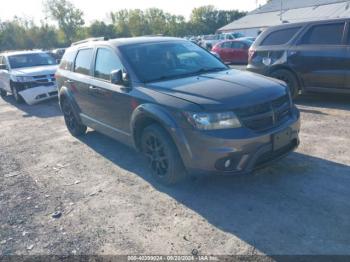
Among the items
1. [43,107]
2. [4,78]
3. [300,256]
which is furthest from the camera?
[4,78]

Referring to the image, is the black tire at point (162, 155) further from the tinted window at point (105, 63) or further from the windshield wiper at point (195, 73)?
the tinted window at point (105, 63)

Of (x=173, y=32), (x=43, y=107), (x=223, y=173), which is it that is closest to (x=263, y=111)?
(x=223, y=173)

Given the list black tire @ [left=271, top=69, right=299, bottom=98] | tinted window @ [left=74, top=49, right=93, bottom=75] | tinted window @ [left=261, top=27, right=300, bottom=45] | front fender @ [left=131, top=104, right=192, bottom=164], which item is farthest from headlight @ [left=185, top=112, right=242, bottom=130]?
tinted window @ [left=261, top=27, right=300, bottom=45]

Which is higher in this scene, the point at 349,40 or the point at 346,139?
the point at 349,40

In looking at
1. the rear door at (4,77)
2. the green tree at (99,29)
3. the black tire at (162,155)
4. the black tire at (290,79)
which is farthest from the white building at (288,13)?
the black tire at (162,155)

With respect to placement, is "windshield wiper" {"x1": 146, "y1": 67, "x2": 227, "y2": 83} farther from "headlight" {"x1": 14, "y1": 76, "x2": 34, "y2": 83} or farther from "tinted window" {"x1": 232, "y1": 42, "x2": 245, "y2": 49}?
"tinted window" {"x1": 232, "y1": 42, "x2": 245, "y2": 49}

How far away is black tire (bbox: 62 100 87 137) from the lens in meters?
6.52

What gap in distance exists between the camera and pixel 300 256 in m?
2.77

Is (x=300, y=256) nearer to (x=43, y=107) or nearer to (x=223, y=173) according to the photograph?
(x=223, y=173)

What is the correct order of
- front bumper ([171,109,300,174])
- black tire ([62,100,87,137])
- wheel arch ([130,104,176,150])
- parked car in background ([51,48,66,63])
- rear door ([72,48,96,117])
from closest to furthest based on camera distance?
front bumper ([171,109,300,174])
wheel arch ([130,104,176,150])
rear door ([72,48,96,117])
black tire ([62,100,87,137])
parked car in background ([51,48,66,63])

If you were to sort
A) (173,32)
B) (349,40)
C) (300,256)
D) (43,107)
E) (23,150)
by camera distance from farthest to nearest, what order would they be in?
(173,32) → (43,107) → (349,40) → (23,150) → (300,256)

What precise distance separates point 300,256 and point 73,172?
11.3ft

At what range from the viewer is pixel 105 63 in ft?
16.3

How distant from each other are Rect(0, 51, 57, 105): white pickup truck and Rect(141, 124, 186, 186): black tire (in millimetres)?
7643
